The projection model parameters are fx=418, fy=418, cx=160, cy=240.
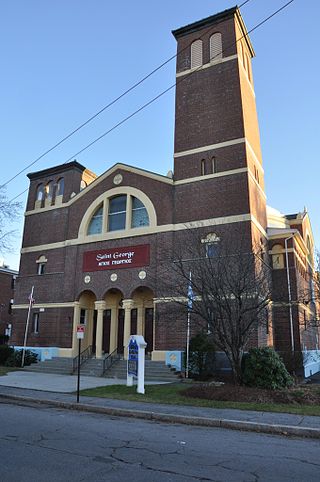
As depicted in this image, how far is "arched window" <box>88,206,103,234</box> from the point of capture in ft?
95.0

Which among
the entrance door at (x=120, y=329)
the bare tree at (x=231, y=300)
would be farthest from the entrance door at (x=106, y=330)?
the bare tree at (x=231, y=300)

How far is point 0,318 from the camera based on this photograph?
162 feet

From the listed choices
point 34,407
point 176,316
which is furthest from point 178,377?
point 34,407

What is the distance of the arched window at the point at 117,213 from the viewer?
1101 inches

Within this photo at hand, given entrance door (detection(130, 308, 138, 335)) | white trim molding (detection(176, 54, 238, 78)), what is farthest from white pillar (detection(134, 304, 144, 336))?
white trim molding (detection(176, 54, 238, 78))

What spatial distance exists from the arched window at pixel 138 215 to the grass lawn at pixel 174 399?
12.2 m

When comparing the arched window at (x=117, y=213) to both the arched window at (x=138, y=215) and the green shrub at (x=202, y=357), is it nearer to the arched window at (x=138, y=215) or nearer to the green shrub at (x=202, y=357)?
the arched window at (x=138, y=215)

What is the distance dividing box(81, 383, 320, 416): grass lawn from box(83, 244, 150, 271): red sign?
9.84 metres

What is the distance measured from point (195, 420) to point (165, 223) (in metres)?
15.9

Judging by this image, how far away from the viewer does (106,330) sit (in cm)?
2780

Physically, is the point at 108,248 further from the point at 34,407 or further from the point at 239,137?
the point at 34,407

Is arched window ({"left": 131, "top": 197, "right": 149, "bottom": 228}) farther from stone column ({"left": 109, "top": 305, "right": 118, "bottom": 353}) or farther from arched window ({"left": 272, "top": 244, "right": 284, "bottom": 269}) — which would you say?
arched window ({"left": 272, "top": 244, "right": 284, "bottom": 269})

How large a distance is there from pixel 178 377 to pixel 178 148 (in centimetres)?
1409

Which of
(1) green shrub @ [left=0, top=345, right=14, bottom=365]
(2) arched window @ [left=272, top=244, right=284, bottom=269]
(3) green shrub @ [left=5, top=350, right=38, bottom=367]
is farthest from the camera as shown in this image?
(1) green shrub @ [left=0, top=345, right=14, bottom=365]
